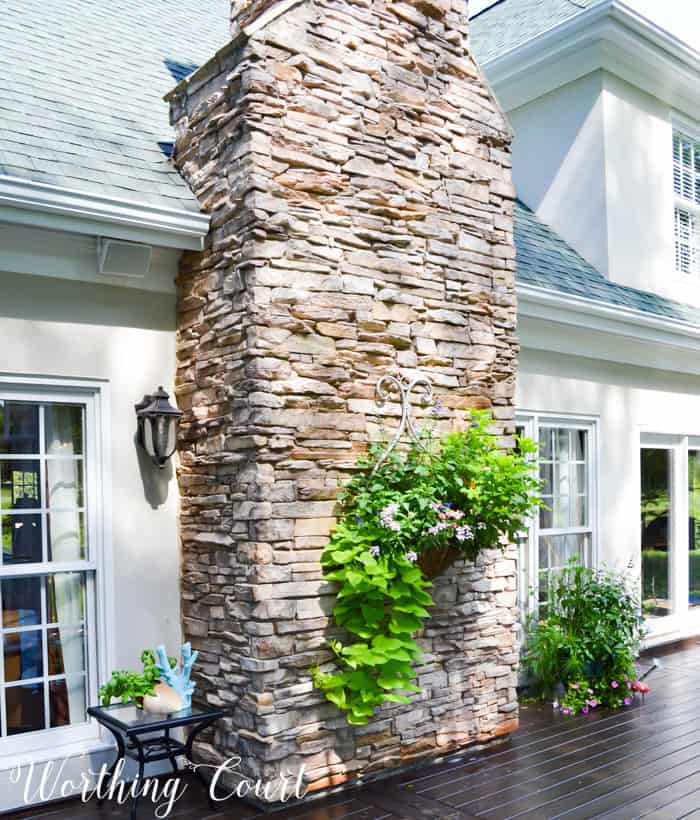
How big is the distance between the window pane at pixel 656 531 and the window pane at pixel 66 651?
5.46 metres

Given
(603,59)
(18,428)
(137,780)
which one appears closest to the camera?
Result: (137,780)

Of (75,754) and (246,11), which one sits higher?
(246,11)

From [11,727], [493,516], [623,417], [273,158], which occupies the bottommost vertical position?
[11,727]

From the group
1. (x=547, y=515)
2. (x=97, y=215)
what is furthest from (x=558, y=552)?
(x=97, y=215)

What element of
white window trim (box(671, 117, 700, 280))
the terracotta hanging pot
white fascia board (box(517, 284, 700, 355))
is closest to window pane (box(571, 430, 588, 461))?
white fascia board (box(517, 284, 700, 355))

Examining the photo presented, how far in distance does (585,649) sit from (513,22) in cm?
708

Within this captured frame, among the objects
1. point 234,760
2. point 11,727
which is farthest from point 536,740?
point 11,727

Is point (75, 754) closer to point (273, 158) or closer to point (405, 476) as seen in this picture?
point (405, 476)

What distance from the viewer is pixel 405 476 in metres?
4.73

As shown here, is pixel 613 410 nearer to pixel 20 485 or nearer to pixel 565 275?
pixel 565 275

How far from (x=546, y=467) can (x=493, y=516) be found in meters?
2.48

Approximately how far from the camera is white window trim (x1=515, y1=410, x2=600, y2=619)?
668cm

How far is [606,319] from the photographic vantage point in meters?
7.28

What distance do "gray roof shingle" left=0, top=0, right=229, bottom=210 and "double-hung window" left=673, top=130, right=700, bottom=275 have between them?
504cm
